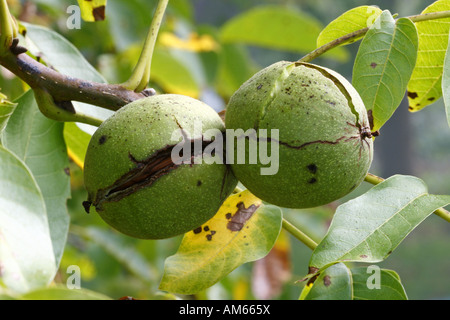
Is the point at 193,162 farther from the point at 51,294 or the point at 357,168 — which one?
the point at 51,294

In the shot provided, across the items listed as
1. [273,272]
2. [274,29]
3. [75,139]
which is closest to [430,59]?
[75,139]

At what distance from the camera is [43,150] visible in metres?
1.46

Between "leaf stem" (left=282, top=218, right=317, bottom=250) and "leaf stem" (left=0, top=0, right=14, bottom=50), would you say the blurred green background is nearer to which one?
"leaf stem" (left=282, top=218, right=317, bottom=250)

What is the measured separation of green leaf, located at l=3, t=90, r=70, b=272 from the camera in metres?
1.45

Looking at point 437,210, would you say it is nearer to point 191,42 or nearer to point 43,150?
point 43,150

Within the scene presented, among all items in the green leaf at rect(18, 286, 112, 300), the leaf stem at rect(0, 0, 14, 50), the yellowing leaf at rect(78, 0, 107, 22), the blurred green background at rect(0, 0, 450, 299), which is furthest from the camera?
the blurred green background at rect(0, 0, 450, 299)

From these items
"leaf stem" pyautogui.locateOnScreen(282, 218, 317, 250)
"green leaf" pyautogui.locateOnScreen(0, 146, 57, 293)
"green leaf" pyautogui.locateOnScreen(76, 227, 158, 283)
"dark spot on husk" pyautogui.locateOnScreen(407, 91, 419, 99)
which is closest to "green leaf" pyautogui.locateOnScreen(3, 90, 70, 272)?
"green leaf" pyautogui.locateOnScreen(0, 146, 57, 293)

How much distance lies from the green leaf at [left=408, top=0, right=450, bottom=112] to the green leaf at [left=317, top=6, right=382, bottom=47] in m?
0.13

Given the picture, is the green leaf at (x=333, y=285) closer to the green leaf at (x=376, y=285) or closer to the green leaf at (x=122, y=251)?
the green leaf at (x=376, y=285)

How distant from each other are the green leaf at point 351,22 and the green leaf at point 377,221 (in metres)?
0.41

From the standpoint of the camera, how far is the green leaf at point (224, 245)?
1.28 metres

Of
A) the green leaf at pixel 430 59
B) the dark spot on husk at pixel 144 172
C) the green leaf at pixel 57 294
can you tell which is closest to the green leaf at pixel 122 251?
the dark spot on husk at pixel 144 172

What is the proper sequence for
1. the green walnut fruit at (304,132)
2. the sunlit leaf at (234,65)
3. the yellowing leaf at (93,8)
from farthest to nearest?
1. the sunlit leaf at (234,65)
2. the yellowing leaf at (93,8)
3. the green walnut fruit at (304,132)
